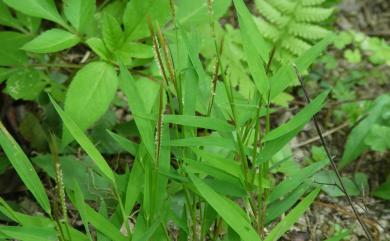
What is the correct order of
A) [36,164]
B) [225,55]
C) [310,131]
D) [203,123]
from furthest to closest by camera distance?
[310,131]
[225,55]
[36,164]
[203,123]

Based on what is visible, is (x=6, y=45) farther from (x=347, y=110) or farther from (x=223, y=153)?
(x=347, y=110)

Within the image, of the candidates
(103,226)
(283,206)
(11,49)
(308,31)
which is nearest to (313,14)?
(308,31)

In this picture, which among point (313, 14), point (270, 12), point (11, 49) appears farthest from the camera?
point (270, 12)

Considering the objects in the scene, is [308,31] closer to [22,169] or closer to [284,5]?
[284,5]

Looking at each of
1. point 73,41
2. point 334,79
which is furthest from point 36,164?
point 334,79

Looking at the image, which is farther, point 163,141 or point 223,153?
point 223,153

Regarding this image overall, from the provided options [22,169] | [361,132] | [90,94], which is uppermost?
[90,94]

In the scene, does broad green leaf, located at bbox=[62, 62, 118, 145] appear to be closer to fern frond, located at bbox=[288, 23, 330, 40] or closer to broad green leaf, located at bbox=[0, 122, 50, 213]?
broad green leaf, located at bbox=[0, 122, 50, 213]
